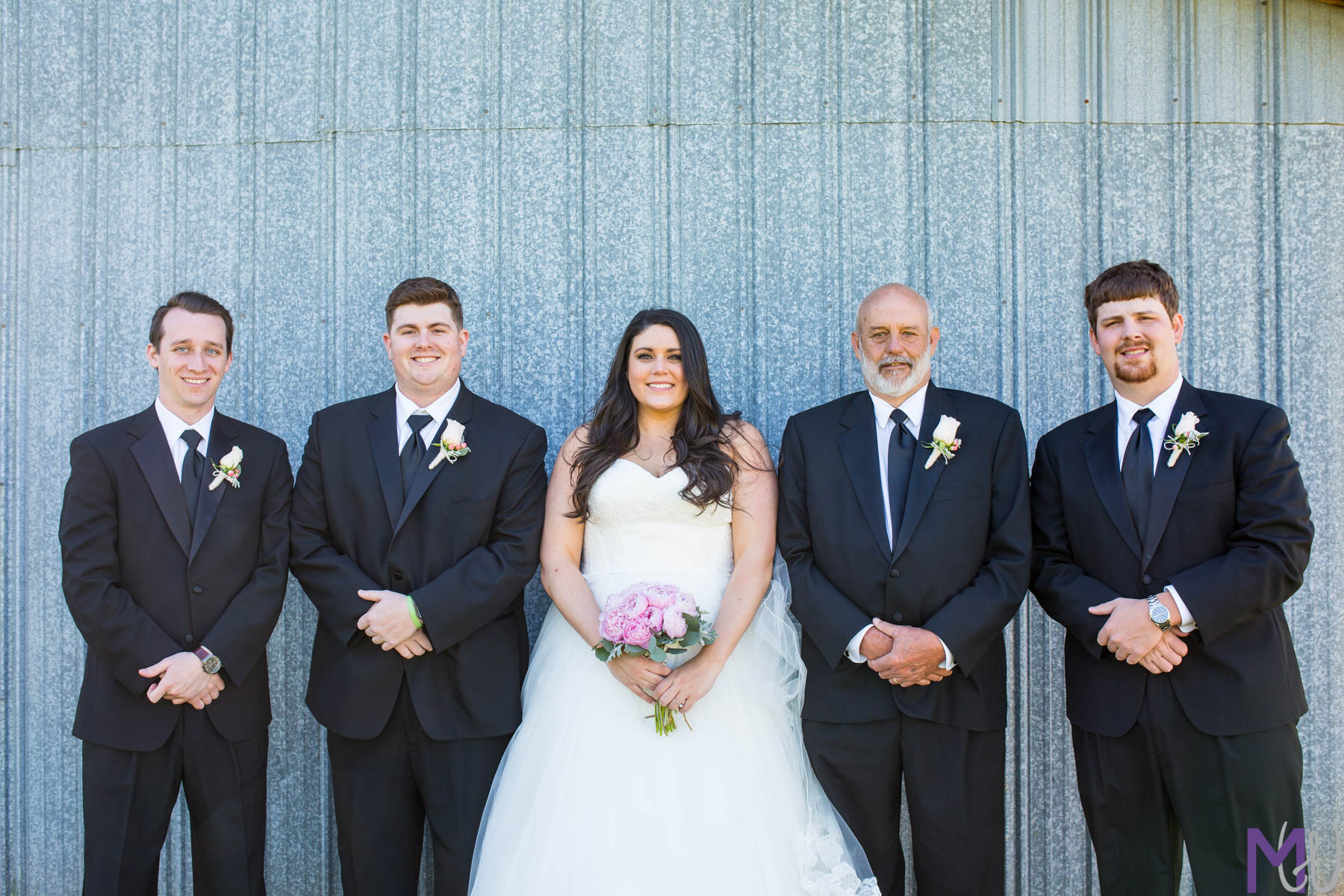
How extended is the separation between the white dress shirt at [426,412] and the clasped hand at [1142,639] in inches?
95.6

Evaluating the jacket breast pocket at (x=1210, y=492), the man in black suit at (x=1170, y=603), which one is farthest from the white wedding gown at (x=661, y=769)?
the jacket breast pocket at (x=1210, y=492)

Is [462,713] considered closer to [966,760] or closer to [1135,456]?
[966,760]

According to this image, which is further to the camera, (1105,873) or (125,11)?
(125,11)

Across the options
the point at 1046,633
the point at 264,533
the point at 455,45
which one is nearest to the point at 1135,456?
the point at 1046,633

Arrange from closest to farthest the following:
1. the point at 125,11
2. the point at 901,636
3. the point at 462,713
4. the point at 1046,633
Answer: the point at 901,636 → the point at 462,713 → the point at 1046,633 → the point at 125,11

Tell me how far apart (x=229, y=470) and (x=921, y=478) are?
8.10ft

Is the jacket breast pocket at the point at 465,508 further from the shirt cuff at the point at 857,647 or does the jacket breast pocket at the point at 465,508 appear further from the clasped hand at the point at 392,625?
the shirt cuff at the point at 857,647

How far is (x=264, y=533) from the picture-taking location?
3348mm

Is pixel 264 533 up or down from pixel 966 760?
up

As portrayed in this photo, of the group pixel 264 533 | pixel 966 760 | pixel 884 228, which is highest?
pixel 884 228

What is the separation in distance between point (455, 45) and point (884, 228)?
86.5 inches

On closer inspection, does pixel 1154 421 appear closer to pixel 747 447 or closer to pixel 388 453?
pixel 747 447

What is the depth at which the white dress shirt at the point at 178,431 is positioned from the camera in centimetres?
330

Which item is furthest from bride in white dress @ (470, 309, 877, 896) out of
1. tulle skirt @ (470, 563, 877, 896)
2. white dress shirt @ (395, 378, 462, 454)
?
white dress shirt @ (395, 378, 462, 454)
